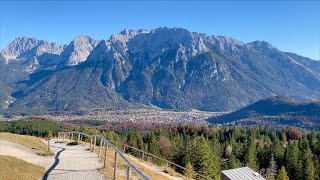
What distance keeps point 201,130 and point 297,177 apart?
338 ft

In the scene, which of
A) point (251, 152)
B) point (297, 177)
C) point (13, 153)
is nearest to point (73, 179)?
point (13, 153)

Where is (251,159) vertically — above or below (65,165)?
below

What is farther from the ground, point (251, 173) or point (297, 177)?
point (251, 173)

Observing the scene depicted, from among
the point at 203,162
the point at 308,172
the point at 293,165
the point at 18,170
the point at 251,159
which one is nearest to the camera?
the point at 18,170

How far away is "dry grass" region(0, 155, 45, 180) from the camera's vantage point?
19.5 meters

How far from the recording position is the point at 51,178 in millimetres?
20312

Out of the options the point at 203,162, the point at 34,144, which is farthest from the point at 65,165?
the point at 203,162

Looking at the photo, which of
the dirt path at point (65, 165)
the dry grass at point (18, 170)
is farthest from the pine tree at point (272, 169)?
the dry grass at point (18, 170)

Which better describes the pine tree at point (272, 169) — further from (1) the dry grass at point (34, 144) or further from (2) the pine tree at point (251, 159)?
(1) the dry grass at point (34, 144)

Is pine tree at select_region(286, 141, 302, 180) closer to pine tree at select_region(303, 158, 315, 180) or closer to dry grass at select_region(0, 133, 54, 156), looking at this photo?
pine tree at select_region(303, 158, 315, 180)

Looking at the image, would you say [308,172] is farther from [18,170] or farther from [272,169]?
[18,170]

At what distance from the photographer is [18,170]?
69.4ft

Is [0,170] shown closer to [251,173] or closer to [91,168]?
[91,168]

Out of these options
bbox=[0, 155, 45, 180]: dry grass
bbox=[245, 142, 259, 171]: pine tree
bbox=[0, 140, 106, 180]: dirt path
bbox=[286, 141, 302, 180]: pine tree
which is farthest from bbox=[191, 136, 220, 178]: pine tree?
bbox=[0, 155, 45, 180]: dry grass
